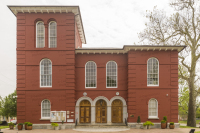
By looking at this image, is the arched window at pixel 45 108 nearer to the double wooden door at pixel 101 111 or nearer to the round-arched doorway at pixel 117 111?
the double wooden door at pixel 101 111

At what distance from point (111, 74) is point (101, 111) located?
4.30 meters

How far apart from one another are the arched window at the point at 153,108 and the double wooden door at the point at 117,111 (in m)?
3.14

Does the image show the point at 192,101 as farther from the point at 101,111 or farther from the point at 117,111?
the point at 101,111

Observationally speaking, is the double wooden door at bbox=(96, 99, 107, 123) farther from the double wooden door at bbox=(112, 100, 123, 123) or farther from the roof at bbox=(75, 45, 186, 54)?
the roof at bbox=(75, 45, 186, 54)

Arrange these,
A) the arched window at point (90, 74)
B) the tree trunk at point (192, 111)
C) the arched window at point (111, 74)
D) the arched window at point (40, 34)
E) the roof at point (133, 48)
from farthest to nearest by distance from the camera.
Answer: the tree trunk at point (192, 111), the arched window at point (111, 74), the arched window at point (90, 74), the arched window at point (40, 34), the roof at point (133, 48)

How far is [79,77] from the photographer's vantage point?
68.5 ft

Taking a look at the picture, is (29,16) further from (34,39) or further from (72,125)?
(72,125)

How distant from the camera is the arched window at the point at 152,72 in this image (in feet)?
66.7

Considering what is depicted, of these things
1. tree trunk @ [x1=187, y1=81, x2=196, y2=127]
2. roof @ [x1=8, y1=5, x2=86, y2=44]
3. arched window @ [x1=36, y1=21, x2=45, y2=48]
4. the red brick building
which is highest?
roof @ [x1=8, y1=5, x2=86, y2=44]

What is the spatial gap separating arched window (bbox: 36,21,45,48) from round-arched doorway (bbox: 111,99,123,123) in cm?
1025

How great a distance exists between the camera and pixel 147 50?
20.4m

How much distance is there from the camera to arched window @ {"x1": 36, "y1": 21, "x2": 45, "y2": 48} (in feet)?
65.8

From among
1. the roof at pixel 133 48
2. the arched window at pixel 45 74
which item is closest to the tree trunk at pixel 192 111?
the roof at pixel 133 48

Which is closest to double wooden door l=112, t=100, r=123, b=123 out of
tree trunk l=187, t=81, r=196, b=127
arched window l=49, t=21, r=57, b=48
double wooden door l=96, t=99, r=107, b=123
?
double wooden door l=96, t=99, r=107, b=123
